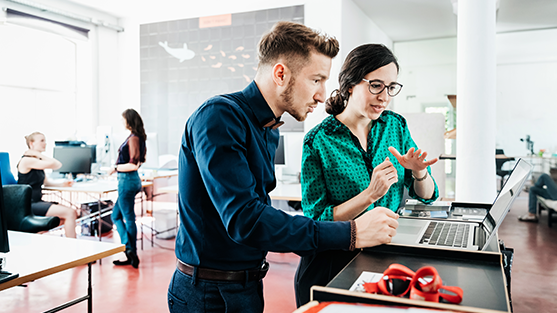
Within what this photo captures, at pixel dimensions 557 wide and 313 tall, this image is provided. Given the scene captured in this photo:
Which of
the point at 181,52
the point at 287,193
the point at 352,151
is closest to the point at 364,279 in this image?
the point at 352,151

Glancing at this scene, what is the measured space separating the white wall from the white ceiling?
498mm

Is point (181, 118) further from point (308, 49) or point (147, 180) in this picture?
point (308, 49)

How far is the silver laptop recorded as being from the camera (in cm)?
106

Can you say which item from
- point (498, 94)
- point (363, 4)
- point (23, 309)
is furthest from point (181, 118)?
point (498, 94)

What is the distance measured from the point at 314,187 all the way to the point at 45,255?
1.27 m

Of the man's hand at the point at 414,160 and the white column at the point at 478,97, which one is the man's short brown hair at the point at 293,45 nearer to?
the man's hand at the point at 414,160

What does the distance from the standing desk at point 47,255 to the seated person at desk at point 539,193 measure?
5953 millimetres

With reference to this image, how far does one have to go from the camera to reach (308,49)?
109cm

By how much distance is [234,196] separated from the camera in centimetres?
94

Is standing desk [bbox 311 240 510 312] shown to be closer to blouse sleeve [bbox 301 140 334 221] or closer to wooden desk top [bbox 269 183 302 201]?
blouse sleeve [bbox 301 140 334 221]

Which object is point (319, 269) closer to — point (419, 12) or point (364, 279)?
point (364, 279)

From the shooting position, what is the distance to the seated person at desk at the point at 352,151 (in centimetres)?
141

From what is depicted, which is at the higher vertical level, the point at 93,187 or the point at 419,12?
the point at 419,12

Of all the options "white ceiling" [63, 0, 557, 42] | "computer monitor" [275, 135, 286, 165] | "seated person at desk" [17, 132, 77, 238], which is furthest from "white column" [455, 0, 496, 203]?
"seated person at desk" [17, 132, 77, 238]
